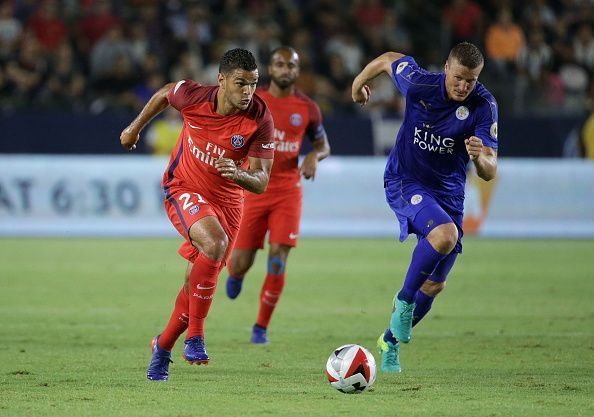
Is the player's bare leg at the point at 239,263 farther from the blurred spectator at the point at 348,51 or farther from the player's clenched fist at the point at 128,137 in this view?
the blurred spectator at the point at 348,51

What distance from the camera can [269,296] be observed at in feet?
31.8

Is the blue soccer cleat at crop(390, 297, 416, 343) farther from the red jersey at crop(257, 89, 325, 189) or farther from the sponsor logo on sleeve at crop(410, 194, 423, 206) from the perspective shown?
→ the red jersey at crop(257, 89, 325, 189)

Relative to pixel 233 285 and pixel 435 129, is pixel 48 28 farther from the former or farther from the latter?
pixel 435 129

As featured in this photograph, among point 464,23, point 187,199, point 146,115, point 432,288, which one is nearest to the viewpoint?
point 187,199

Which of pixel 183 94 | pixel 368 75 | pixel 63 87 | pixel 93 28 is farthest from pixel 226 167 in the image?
pixel 93 28

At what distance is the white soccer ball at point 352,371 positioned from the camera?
6.90 m

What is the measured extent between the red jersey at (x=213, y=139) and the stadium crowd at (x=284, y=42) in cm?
Result: 1169

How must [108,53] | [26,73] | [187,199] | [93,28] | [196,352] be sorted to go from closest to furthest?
[196,352] < [187,199] < [26,73] < [108,53] < [93,28]

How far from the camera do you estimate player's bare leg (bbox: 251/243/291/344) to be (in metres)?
9.48

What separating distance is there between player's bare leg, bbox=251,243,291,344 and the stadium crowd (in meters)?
9.80

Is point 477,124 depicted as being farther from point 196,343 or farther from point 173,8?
point 173,8

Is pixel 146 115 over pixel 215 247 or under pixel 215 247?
over

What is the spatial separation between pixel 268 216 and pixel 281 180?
1.14ft

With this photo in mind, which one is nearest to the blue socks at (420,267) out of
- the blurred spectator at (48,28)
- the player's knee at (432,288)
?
the player's knee at (432,288)
